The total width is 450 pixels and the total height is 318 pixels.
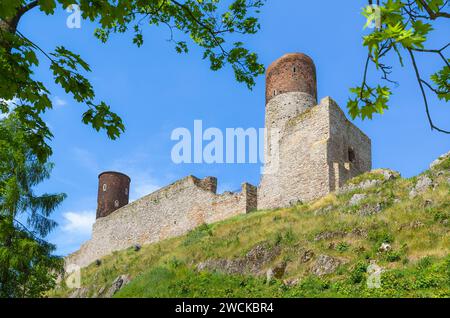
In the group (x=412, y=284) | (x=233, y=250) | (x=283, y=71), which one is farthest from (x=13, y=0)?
(x=283, y=71)

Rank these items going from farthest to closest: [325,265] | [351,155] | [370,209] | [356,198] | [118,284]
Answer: [351,155], [118,284], [356,198], [370,209], [325,265]

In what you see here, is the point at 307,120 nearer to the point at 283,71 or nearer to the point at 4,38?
the point at 283,71

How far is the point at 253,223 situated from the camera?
73.2 feet

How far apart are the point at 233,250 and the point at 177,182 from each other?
16.1 metres

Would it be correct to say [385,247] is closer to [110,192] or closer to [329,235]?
[329,235]

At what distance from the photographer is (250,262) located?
17.1 meters

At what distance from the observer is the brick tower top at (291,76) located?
29844 millimetres

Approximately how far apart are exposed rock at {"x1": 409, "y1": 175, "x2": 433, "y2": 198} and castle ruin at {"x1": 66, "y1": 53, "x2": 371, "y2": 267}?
5.12 m

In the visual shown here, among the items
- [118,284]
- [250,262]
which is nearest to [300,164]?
[250,262]

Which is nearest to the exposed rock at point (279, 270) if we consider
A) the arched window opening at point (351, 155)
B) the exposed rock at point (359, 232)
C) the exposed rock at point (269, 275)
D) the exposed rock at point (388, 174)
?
the exposed rock at point (269, 275)

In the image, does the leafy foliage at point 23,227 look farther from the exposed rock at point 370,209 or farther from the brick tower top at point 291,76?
the brick tower top at point 291,76

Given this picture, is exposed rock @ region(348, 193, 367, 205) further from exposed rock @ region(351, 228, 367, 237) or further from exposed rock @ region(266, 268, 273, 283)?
exposed rock @ region(266, 268, 273, 283)

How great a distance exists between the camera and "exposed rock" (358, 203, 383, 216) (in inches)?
728

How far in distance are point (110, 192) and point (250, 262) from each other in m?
25.6
